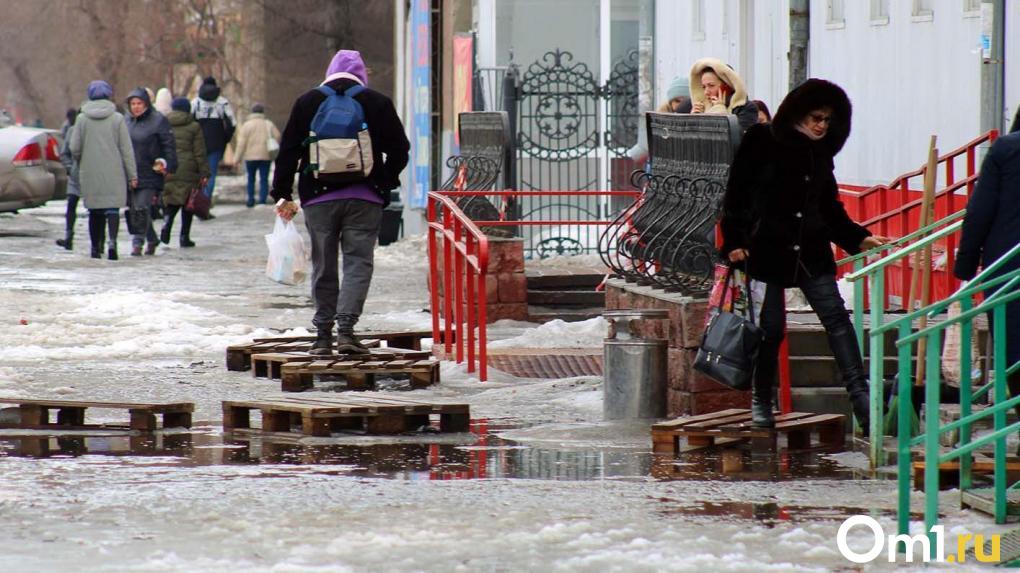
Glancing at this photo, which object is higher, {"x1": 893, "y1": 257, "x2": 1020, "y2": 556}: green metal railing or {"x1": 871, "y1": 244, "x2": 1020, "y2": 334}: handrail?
{"x1": 871, "y1": 244, "x2": 1020, "y2": 334}: handrail

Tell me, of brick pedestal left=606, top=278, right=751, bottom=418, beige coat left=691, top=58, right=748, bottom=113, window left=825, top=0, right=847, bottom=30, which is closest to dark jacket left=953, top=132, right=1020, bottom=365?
brick pedestal left=606, top=278, right=751, bottom=418

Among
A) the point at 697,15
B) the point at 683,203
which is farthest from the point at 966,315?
the point at 697,15

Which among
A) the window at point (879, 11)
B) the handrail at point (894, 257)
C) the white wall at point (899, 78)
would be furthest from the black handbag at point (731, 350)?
the window at point (879, 11)

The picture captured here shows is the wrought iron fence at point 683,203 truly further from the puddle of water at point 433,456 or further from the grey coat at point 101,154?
the grey coat at point 101,154

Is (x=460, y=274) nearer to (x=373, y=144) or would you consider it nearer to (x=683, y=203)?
(x=373, y=144)

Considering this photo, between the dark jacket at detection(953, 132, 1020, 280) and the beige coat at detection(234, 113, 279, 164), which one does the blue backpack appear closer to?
the dark jacket at detection(953, 132, 1020, 280)

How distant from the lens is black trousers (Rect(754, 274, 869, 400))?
953 cm

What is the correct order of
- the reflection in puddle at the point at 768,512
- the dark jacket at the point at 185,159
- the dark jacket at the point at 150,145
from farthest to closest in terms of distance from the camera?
the dark jacket at the point at 185,159 < the dark jacket at the point at 150,145 < the reflection in puddle at the point at 768,512

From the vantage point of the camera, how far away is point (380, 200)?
12.8m

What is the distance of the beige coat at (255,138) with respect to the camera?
3506 centimetres

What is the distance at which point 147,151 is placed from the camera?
23.9 meters

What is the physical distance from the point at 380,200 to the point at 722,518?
556cm

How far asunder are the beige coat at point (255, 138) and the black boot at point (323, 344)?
22510mm
